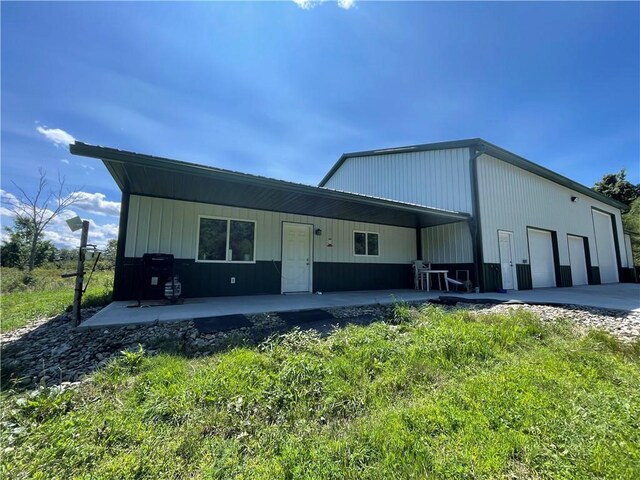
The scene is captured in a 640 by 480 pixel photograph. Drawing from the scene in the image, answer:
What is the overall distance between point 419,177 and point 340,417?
929cm

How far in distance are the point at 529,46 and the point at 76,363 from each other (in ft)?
39.4

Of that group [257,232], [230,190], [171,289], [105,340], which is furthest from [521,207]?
[105,340]

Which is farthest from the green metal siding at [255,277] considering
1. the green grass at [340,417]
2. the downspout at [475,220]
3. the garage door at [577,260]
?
the garage door at [577,260]

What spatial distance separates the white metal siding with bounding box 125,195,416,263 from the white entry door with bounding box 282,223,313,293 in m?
0.21

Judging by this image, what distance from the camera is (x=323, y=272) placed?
335 inches

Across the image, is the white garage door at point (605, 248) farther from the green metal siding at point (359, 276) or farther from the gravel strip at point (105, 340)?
the gravel strip at point (105, 340)

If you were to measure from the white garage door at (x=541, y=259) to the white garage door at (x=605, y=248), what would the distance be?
17.8ft

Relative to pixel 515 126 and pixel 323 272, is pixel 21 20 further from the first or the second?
pixel 515 126

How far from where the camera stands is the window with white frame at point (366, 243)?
30.4 ft

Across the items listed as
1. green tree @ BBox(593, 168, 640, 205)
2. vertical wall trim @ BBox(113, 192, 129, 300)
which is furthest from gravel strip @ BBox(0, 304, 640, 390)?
green tree @ BBox(593, 168, 640, 205)

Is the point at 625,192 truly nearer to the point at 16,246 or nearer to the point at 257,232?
the point at 257,232

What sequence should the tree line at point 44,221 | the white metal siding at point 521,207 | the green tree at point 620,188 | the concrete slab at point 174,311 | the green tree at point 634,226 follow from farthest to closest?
the green tree at point 620,188 < the green tree at point 634,226 < the tree line at point 44,221 < the white metal siding at point 521,207 < the concrete slab at point 174,311

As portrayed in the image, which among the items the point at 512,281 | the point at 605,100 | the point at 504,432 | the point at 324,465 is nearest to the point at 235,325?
the point at 324,465

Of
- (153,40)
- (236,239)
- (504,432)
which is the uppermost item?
(153,40)
